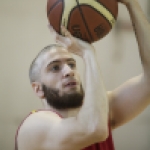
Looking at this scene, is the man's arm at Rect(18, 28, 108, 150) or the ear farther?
the ear

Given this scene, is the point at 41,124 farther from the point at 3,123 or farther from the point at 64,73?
the point at 3,123

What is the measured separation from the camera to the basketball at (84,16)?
3.03 ft

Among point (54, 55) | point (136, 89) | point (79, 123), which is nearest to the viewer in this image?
point (79, 123)

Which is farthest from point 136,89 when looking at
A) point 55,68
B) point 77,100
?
point 55,68

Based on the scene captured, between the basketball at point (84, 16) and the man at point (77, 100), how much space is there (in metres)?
0.03

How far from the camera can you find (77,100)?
1.17 metres

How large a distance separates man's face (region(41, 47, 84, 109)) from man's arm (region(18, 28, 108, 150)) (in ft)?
0.50

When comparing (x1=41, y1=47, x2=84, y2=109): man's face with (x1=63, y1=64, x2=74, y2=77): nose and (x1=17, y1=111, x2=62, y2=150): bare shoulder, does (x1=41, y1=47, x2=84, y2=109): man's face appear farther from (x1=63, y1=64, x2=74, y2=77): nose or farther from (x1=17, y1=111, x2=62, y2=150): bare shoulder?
(x1=17, y1=111, x2=62, y2=150): bare shoulder

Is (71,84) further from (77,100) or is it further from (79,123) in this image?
(79,123)

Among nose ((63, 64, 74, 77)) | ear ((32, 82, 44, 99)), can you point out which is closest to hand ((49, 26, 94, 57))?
nose ((63, 64, 74, 77))

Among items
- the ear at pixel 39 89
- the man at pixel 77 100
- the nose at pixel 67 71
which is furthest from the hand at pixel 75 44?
the ear at pixel 39 89

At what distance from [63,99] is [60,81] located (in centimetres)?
7

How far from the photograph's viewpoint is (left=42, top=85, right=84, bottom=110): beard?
3.80 ft

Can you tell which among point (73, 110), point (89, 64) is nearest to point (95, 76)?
point (89, 64)
